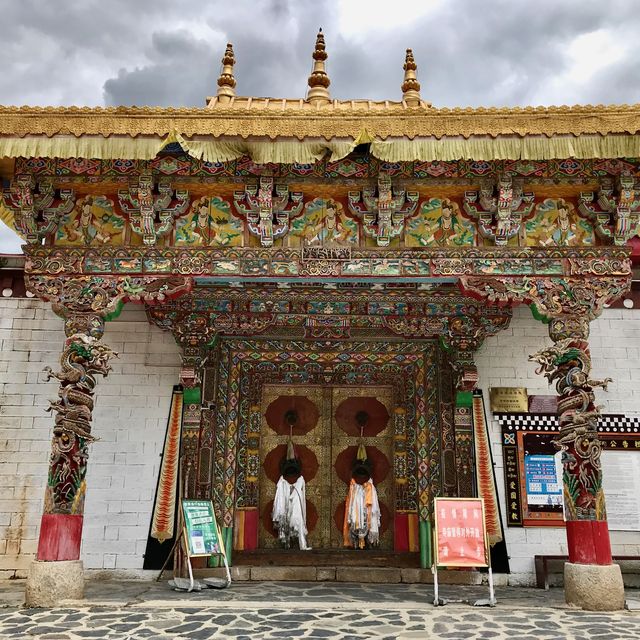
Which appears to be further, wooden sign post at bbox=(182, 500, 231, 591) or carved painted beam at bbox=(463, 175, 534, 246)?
wooden sign post at bbox=(182, 500, 231, 591)

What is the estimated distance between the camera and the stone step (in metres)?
8.01

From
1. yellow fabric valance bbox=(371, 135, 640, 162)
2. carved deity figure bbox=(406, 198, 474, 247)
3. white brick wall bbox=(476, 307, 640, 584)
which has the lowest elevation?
white brick wall bbox=(476, 307, 640, 584)

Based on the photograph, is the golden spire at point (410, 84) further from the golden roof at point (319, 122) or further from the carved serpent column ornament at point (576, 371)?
the carved serpent column ornament at point (576, 371)

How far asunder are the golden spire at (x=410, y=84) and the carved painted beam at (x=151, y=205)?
16.6ft

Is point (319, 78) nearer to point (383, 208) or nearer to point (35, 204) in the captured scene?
point (383, 208)

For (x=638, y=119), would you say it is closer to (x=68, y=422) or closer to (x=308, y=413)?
(x=308, y=413)

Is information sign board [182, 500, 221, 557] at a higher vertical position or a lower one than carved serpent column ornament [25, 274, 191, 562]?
lower

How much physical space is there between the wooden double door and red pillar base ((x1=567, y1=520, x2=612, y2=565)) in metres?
2.93

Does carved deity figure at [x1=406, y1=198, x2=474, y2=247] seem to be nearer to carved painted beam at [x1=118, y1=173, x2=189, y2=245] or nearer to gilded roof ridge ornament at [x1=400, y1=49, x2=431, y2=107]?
carved painted beam at [x1=118, y1=173, x2=189, y2=245]

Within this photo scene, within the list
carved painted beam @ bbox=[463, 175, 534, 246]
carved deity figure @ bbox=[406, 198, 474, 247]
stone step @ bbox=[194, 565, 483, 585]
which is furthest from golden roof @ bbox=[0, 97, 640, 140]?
stone step @ bbox=[194, 565, 483, 585]

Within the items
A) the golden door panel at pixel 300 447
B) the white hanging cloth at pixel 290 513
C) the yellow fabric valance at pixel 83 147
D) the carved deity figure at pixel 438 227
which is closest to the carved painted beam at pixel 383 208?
the carved deity figure at pixel 438 227

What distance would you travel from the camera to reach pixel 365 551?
860cm

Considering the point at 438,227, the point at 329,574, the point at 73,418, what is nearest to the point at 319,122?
the point at 438,227

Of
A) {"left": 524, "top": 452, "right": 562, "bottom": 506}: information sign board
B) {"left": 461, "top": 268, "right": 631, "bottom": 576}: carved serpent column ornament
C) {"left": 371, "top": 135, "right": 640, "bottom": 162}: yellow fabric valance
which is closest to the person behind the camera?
{"left": 461, "top": 268, "right": 631, "bottom": 576}: carved serpent column ornament
